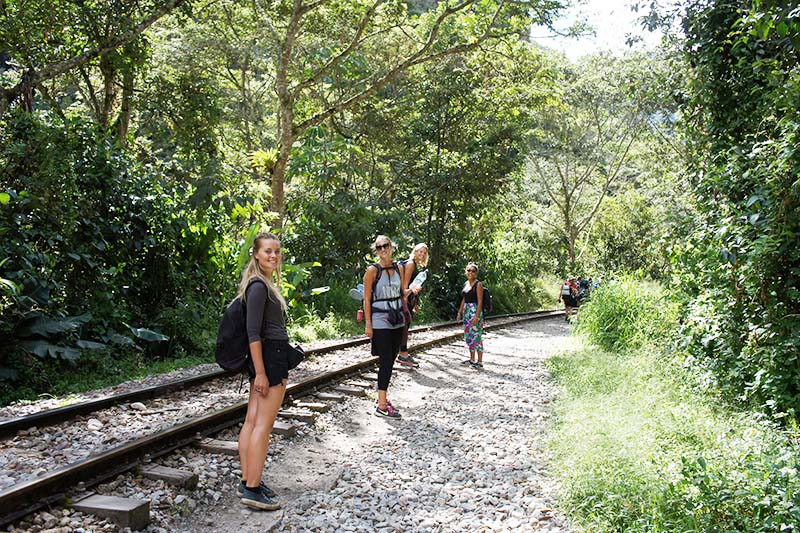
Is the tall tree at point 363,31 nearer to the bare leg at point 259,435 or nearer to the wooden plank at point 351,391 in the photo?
the wooden plank at point 351,391

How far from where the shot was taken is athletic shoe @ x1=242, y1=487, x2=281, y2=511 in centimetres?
438

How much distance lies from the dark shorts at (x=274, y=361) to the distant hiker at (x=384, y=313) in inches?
102

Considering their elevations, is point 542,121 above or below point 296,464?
above

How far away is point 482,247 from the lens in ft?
93.1

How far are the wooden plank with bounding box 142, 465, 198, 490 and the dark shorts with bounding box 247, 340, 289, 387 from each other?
0.83 m

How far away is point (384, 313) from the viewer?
714cm

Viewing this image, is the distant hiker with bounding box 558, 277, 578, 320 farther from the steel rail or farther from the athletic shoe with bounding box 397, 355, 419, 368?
the steel rail

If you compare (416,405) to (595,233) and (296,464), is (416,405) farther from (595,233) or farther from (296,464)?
(595,233)

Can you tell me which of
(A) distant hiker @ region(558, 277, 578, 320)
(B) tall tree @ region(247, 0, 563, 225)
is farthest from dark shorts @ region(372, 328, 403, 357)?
(A) distant hiker @ region(558, 277, 578, 320)

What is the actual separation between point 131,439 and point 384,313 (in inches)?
114

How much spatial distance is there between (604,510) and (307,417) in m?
3.32

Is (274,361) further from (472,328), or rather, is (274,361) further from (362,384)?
(472,328)

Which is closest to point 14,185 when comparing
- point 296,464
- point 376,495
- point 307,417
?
point 307,417

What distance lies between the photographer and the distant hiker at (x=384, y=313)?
280 inches
